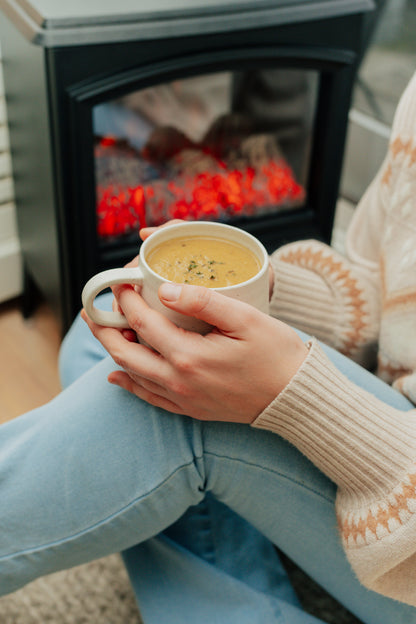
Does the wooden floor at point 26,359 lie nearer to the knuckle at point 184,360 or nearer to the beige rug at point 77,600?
the beige rug at point 77,600

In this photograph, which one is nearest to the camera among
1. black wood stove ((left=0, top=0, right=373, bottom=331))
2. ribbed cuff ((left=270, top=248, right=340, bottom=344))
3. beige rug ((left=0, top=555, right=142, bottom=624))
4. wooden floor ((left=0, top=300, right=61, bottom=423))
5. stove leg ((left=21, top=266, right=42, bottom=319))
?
ribbed cuff ((left=270, top=248, right=340, bottom=344))

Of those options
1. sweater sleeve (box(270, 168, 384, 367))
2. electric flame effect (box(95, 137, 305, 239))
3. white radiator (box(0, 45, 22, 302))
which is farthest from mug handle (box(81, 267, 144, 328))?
white radiator (box(0, 45, 22, 302))

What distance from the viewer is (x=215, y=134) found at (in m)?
1.63

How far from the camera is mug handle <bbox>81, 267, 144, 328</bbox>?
1.92 feet

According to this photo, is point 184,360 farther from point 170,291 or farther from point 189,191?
point 189,191

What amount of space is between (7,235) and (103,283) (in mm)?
1088

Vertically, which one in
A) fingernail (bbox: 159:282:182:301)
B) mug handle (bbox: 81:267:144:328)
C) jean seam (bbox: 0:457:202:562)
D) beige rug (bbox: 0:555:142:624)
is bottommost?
beige rug (bbox: 0:555:142:624)

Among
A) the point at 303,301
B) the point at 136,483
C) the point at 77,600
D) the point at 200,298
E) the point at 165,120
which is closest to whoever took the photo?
the point at 200,298

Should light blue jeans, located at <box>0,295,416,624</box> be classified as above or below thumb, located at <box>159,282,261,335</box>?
below

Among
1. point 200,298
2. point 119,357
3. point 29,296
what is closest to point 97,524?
point 119,357

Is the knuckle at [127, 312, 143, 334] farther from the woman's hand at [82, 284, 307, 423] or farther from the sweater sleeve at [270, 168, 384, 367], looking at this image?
the sweater sleeve at [270, 168, 384, 367]

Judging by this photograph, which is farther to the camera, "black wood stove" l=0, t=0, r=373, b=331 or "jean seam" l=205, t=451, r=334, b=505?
"black wood stove" l=0, t=0, r=373, b=331

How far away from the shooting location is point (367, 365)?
0.92 meters

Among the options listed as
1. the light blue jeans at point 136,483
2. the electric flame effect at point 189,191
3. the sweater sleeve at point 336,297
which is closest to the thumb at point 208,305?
the light blue jeans at point 136,483
